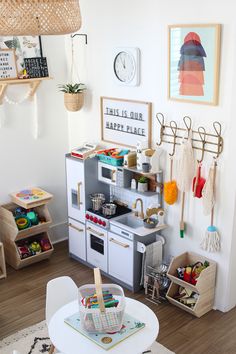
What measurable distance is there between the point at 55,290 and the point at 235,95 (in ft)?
6.37

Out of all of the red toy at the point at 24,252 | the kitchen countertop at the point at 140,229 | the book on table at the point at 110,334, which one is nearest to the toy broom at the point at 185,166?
the kitchen countertop at the point at 140,229

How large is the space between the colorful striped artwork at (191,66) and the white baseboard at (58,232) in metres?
2.33

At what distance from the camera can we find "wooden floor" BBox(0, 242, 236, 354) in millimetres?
3596

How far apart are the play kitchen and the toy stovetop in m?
0.26

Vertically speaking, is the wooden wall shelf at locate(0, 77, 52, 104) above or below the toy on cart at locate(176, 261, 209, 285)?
above

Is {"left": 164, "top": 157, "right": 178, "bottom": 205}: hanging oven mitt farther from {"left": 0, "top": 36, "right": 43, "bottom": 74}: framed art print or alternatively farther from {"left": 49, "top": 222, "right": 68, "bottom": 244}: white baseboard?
{"left": 0, "top": 36, "right": 43, "bottom": 74}: framed art print

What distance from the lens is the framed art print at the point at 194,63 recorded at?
140 inches

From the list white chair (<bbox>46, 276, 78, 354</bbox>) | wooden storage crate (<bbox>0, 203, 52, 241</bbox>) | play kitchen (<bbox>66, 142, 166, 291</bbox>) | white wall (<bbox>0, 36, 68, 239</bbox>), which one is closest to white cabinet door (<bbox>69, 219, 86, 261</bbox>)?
play kitchen (<bbox>66, 142, 166, 291</bbox>)

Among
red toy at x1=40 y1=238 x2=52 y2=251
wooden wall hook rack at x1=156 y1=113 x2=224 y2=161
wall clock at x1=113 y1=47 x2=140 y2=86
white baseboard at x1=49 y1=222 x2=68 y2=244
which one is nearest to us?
wooden wall hook rack at x1=156 y1=113 x2=224 y2=161

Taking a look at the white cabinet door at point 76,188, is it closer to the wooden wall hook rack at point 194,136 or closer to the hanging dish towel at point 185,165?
the wooden wall hook rack at point 194,136

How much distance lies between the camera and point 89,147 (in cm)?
482

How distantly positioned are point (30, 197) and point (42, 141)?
2.16 feet

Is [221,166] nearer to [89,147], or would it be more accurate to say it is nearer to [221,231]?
[221,231]

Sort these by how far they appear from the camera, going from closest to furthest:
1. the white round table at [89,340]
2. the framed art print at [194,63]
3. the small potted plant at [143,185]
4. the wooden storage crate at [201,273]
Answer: the white round table at [89,340]
the framed art print at [194,63]
the wooden storage crate at [201,273]
the small potted plant at [143,185]
